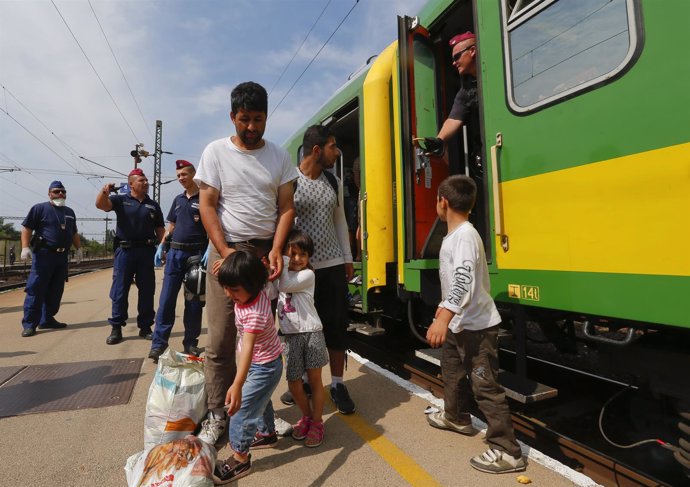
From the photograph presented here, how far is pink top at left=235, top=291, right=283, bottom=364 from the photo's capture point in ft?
7.16

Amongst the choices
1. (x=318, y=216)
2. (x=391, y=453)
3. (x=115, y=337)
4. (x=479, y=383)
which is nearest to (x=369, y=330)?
(x=318, y=216)

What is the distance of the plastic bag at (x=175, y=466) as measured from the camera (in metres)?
1.86

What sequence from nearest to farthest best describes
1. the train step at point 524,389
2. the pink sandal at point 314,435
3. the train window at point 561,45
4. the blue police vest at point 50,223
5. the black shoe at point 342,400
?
the train window at point 561,45, the train step at point 524,389, the pink sandal at point 314,435, the black shoe at point 342,400, the blue police vest at point 50,223

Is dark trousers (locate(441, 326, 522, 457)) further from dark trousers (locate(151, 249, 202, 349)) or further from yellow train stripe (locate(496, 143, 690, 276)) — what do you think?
dark trousers (locate(151, 249, 202, 349))

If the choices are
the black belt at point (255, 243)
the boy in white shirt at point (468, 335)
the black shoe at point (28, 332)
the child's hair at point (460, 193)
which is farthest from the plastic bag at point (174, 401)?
the black shoe at point (28, 332)

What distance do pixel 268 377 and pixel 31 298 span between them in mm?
5185

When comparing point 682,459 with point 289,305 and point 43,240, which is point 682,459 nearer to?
point 289,305

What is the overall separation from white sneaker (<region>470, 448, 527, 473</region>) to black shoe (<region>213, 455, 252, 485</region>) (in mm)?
1196

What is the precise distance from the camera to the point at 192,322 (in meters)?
4.46

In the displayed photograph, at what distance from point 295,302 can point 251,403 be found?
650mm

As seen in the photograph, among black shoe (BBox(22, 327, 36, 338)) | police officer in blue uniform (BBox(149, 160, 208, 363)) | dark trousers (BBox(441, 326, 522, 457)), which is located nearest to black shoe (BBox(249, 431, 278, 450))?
dark trousers (BBox(441, 326, 522, 457))

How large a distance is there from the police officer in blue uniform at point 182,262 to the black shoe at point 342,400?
1818 mm

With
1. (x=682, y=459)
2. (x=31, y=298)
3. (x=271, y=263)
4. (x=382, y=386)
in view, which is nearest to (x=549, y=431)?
(x=682, y=459)

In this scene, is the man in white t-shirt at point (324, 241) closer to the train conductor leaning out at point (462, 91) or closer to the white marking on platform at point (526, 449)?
the white marking on platform at point (526, 449)
